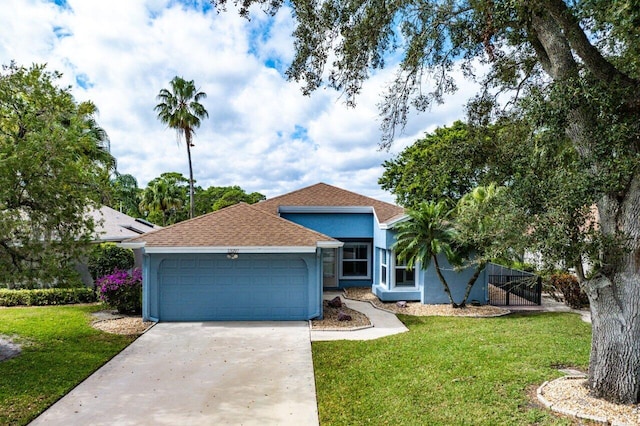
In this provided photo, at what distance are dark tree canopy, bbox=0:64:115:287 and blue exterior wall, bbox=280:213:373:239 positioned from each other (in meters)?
10.6

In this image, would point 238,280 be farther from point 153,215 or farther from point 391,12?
point 153,215

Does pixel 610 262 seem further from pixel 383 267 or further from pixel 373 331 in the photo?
pixel 383 267

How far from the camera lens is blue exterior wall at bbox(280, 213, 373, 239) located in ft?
61.5

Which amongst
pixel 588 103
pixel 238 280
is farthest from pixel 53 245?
pixel 588 103

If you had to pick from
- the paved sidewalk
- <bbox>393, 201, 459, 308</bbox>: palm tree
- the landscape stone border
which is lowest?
the paved sidewalk

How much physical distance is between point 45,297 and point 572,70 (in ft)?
60.8

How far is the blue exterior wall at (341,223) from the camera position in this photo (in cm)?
1873

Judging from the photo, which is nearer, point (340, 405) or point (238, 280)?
point (340, 405)

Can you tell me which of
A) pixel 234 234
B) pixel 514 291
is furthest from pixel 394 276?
pixel 234 234

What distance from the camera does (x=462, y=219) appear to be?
10.5m

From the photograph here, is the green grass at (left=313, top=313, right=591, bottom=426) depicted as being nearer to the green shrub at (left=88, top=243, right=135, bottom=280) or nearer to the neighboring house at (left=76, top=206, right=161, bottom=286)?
the green shrub at (left=88, top=243, right=135, bottom=280)

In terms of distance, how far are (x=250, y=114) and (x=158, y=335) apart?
29.2ft

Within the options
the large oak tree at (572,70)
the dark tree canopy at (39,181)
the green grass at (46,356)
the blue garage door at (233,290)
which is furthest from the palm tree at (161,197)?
the large oak tree at (572,70)

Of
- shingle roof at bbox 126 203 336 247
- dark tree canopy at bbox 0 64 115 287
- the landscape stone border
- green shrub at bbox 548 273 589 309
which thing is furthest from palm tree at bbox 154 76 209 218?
the landscape stone border
